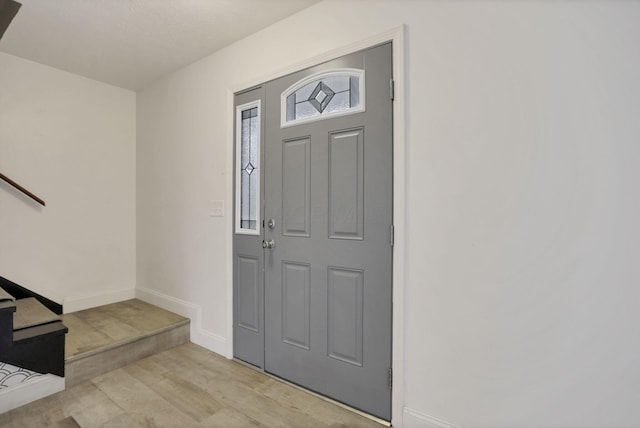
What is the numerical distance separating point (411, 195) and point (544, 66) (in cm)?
81

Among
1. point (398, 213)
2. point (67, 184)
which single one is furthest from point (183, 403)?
point (67, 184)

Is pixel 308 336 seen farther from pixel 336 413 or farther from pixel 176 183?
pixel 176 183

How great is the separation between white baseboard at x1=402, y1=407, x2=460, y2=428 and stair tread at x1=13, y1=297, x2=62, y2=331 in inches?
95.2

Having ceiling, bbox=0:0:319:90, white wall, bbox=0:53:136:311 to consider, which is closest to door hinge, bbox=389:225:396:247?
ceiling, bbox=0:0:319:90

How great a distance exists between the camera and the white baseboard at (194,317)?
2.58 m

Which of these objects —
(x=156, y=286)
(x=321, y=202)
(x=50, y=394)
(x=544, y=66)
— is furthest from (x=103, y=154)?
(x=544, y=66)

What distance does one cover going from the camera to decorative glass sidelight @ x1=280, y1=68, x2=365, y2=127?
1.84m

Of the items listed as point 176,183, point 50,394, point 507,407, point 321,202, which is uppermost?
point 176,183

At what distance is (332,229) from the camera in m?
1.94

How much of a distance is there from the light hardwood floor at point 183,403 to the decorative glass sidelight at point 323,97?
185 cm

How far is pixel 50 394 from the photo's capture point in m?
2.00

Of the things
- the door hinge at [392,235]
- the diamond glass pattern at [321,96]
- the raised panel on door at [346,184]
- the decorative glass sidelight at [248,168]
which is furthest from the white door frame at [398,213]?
the decorative glass sidelight at [248,168]

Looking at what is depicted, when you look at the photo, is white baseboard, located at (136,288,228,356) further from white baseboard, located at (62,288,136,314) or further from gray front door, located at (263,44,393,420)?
gray front door, located at (263,44,393,420)

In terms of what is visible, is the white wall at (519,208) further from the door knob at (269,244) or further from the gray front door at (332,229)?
the door knob at (269,244)
